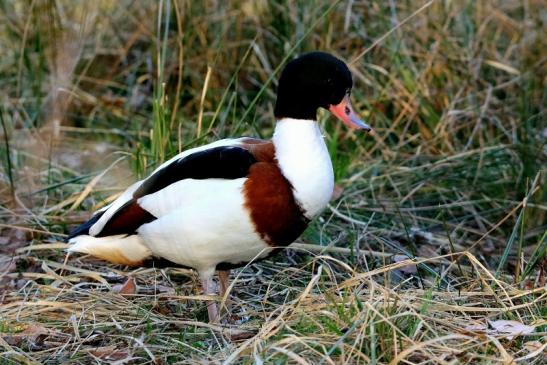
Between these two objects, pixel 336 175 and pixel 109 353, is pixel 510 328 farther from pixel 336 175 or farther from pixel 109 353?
pixel 336 175

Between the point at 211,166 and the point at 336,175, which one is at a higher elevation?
the point at 211,166

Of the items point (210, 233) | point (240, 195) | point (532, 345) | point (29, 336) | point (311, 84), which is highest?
point (311, 84)

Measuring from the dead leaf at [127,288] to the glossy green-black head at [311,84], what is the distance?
34.4 inches

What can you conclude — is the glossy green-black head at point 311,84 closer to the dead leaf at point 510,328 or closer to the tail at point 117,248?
the tail at point 117,248

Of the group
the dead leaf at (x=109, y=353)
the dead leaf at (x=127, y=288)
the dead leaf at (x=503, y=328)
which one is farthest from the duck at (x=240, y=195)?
the dead leaf at (x=503, y=328)

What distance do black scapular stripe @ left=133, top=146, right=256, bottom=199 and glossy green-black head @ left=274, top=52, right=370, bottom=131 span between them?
0.80 ft

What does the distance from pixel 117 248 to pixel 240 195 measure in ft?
1.93

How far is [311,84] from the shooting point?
3500 mm

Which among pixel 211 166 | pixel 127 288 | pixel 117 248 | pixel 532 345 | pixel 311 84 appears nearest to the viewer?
pixel 532 345

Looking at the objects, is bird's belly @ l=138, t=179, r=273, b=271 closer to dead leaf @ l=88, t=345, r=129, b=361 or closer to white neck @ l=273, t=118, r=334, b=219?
white neck @ l=273, t=118, r=334, b=219

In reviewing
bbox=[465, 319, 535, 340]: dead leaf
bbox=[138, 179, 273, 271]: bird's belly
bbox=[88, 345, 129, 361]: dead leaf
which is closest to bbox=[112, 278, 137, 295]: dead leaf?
bbox=[138, 179, 273, 271]: bird's belly

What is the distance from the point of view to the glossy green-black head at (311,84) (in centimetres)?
349

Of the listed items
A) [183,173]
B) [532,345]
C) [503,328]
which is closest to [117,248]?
[183,173]

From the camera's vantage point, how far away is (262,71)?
6102 millimetres
